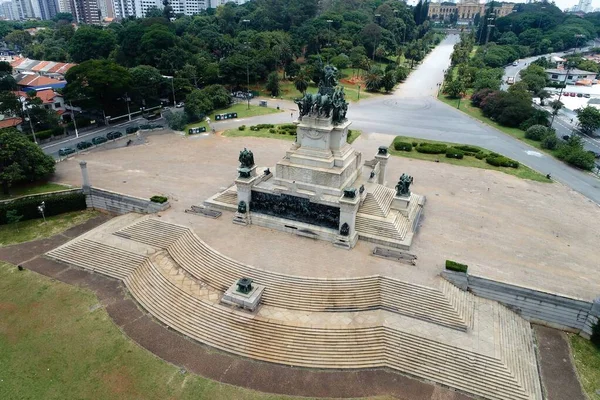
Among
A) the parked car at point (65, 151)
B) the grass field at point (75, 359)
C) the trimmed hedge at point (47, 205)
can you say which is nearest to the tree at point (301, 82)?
the parked car at point (65, 151)

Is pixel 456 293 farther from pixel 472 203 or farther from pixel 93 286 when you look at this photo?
pixel 93 286

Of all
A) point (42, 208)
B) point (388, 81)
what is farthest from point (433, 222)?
point (388, 81)

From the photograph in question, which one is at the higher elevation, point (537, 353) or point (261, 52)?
point (261, 52)

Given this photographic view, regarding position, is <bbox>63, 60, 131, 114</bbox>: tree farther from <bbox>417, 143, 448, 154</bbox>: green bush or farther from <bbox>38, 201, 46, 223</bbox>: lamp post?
<bbox>417, 143, 448, 154</bbox>: green bush

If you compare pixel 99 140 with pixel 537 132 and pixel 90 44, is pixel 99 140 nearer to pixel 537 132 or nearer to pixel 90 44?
pixel 90 44

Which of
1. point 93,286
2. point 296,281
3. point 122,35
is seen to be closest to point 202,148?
point 93,286

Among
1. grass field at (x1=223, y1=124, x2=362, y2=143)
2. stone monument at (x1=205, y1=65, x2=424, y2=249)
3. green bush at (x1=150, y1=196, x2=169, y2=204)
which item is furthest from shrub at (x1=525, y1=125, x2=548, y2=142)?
green bush at (x1=150, y1=196, x2=169, y2=204)
